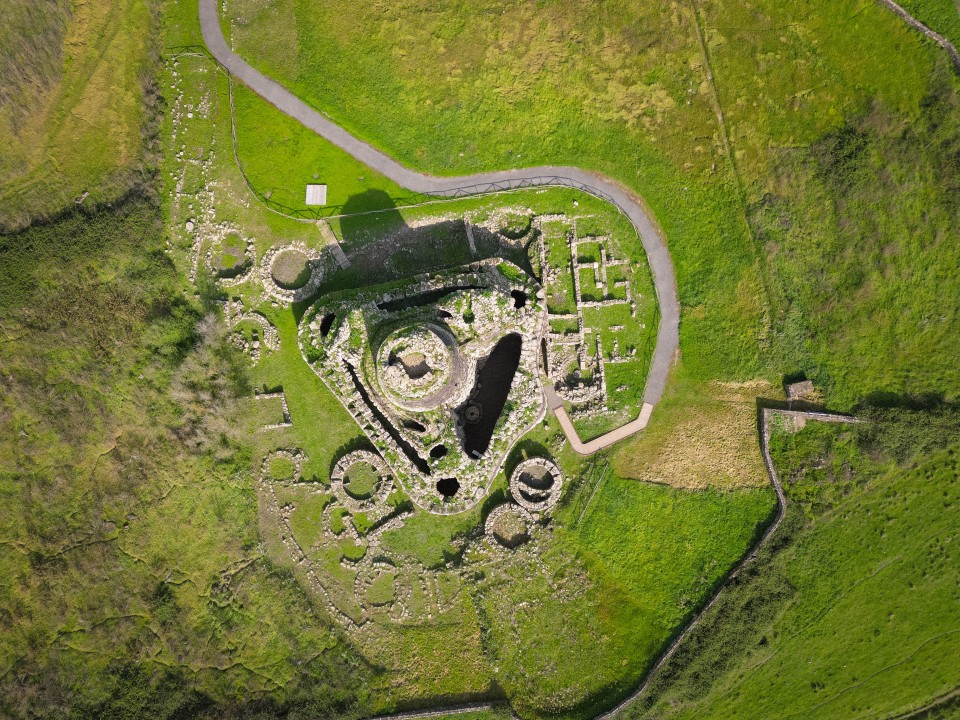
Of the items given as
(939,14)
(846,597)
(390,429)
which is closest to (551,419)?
(390,429)

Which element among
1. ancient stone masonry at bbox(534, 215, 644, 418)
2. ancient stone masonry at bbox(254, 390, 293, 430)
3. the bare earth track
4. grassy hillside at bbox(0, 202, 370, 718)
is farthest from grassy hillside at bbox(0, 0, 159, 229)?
ancient stone masonry at bbox(534, 215, 644, 418)

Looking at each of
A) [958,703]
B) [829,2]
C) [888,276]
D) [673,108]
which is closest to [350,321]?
[673,108]

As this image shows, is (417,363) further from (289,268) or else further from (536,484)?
(289,268)

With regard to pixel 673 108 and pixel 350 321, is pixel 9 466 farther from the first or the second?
pixel 673 108

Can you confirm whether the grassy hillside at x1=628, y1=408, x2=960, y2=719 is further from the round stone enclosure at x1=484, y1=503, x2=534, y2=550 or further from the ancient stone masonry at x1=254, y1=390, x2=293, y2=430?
the ancient stone masonry at x1=254, y1=390, x2=293, y2=430

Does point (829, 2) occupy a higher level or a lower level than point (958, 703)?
higher

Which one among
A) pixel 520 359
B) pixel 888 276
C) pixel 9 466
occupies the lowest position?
pixel 9 466

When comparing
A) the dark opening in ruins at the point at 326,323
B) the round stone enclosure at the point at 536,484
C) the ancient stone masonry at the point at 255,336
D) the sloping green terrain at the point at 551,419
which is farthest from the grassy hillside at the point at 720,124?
the ancient stone masonry at the point at 255,336
